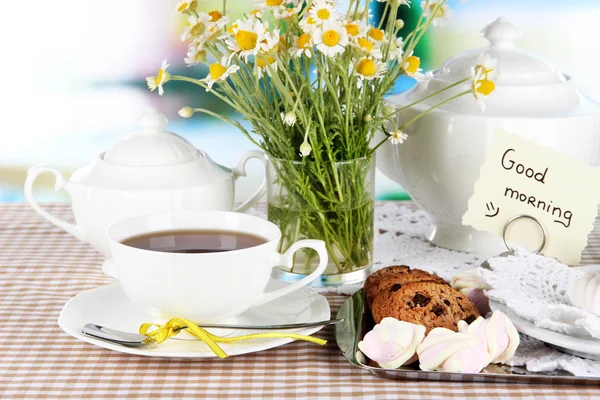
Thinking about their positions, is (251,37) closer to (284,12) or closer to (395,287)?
(284,12)

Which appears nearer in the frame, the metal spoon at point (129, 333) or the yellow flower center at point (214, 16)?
the metal spoon at point (129, 333)

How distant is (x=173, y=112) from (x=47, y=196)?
44 cm

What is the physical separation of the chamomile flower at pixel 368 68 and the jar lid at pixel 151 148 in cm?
22

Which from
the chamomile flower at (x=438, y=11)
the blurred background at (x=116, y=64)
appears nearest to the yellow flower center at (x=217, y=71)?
the chamomile flower at (x=438, y=11)

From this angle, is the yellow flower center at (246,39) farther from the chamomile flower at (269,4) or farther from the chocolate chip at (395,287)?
the chocolate chip at (395,287)

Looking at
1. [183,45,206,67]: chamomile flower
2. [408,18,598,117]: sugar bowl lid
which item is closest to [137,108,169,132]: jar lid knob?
[183,45,206,67]: chamomile flower

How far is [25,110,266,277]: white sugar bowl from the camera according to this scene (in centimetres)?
78

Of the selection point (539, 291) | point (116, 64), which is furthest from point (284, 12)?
point (116, 64)

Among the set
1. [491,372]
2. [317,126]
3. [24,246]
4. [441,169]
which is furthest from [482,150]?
[24,246]

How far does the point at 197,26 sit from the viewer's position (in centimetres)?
73

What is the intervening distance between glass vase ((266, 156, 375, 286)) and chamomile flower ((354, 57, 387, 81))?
98mm

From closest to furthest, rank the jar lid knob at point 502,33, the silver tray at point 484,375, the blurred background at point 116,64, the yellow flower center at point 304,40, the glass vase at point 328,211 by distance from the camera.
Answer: the silver tray at point 484,375 → the yellow flower center at point 304,40 → the glass vase at point 328,211 → the jar lid knob at point 502,33 → the blurred background at point 116,64

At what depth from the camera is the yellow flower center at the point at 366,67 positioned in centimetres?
69

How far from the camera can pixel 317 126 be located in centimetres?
75
